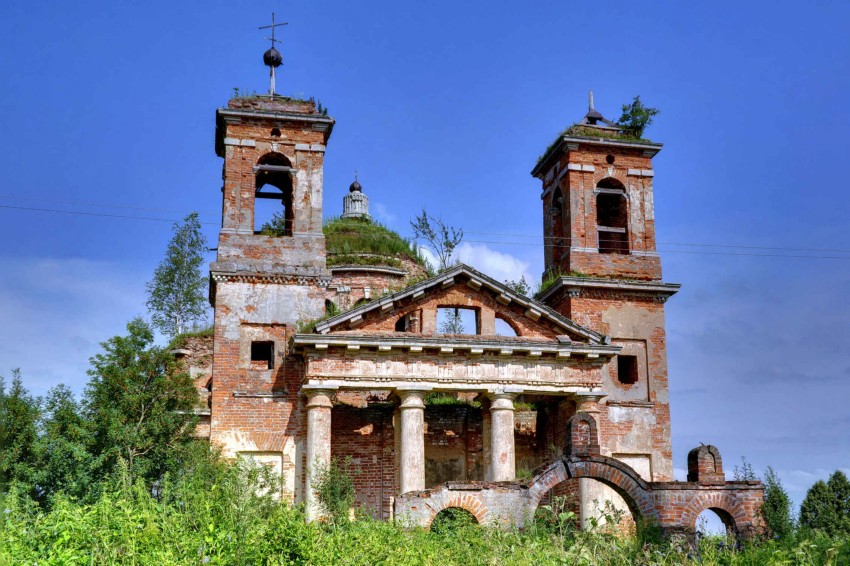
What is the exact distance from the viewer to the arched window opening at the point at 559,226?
25766 millimetres

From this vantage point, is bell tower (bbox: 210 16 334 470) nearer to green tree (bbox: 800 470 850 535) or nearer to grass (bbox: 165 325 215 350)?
grass (bbox: 165 325 215 350)

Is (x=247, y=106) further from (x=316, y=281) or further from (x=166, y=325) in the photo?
(x=166, y=325)

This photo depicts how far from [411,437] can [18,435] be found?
27.8ft

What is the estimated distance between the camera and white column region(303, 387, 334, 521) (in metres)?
20.5

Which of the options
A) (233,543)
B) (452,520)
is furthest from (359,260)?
(233,543)

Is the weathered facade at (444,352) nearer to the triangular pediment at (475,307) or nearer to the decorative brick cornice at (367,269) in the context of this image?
the triangular pediment at (475,307)

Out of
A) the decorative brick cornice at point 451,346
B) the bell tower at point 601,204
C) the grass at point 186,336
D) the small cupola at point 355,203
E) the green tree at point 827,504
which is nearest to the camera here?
the green tree at point 827,504

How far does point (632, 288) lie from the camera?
24688 mm

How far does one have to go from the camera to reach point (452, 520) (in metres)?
18.5

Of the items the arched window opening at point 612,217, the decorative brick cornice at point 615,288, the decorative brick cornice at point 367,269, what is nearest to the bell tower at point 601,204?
the arched window opening at point 612,217

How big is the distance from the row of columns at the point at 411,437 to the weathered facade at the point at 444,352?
33 millimetres

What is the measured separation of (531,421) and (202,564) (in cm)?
1563

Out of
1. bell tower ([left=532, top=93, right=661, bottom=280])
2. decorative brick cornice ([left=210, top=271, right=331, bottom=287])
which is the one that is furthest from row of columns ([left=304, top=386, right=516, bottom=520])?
bell tower ([left=532, top=93, right=661, bottom=280])

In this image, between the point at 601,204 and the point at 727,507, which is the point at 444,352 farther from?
the point at 601,204
